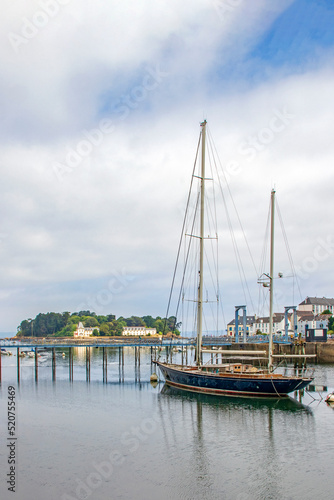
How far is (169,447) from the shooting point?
3141 cm

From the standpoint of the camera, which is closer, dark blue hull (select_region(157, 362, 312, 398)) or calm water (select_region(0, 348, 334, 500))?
calm water (select_region(0, 348, 334, 500))

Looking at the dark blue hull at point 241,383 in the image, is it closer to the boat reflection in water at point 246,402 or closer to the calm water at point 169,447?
the boat reflection in water at point 246,402

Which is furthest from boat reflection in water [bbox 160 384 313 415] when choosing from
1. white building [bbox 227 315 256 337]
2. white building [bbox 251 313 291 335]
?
white building [bbox 227 315 256 337]

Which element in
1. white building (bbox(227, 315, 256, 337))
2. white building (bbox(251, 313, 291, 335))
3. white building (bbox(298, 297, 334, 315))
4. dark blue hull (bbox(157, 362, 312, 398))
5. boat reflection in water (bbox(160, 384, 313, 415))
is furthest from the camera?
Answer: white building (bbox(227, 315, 256, 337))

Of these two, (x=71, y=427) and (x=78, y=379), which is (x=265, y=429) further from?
(x=78, y=379)

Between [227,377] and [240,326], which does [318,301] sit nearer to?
[240,326]

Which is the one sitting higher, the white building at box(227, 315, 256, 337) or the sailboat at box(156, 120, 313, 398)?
the sailboat at box(156, 120, 313, 398)

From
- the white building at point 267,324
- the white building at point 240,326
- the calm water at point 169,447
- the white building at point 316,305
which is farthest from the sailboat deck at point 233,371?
the white building at point 316,305

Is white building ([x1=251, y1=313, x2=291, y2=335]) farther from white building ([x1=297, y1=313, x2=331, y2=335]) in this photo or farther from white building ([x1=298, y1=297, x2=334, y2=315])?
white building ([x1=298, y1=297, x2=334, y2=315])

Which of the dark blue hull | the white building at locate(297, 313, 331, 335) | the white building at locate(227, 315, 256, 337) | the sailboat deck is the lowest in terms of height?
the white building at locate(227, 315, 256, 337)

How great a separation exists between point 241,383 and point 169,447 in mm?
18253

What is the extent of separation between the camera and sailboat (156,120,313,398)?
46844 mm

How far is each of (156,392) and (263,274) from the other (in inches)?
699

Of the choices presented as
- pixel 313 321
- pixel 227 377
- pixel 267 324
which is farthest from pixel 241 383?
pixel 267 324
